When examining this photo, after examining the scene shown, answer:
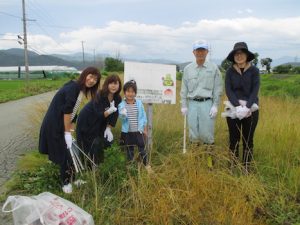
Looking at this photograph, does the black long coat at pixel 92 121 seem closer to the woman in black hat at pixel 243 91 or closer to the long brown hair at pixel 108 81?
the long brown hair at pixel 108 81

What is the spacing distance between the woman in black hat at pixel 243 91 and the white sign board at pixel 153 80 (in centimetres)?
89

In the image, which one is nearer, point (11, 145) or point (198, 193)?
point (198, 193)

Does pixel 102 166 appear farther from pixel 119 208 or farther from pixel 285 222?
pixel 285 222

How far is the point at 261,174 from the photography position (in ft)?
14.3

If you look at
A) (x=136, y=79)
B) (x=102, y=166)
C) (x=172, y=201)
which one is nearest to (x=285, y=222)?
(x=172, y=201)

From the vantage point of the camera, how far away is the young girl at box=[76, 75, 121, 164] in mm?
4500

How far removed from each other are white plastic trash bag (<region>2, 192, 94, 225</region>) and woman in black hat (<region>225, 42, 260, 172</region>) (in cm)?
201

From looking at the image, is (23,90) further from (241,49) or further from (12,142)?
(241,49)

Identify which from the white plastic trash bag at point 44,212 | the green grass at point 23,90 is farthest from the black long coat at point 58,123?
the green grass at point 23,90

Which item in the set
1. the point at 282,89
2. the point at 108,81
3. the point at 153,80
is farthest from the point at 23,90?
the point at 108,81

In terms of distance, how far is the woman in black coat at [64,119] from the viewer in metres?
4.03

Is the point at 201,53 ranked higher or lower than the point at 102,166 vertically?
higher

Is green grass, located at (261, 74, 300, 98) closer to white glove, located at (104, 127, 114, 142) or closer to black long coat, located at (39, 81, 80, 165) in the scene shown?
white glove, located at (104, 127, 114, 142)

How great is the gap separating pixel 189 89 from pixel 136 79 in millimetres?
748
